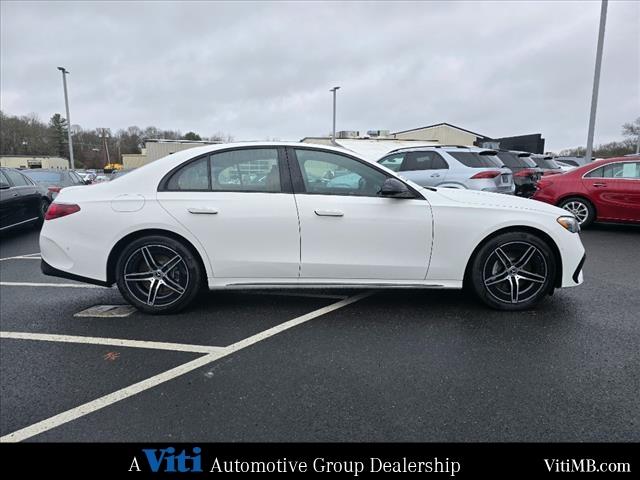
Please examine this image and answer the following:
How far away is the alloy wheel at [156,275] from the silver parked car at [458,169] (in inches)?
244

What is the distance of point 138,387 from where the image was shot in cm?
241

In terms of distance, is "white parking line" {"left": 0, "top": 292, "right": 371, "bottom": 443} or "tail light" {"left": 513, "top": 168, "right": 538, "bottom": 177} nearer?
"white parking line" {"left": 0, "top": 292, "right": 371, "bottom": 443}

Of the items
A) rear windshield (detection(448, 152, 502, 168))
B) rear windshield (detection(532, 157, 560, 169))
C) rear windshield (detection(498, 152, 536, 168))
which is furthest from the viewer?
rear windshield (detection(532, 157, 560, 169))

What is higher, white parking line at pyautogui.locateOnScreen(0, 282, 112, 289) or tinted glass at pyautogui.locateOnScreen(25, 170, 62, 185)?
tinted glass at pyautogui.locateOnScreen(25, 170, 62, 185)

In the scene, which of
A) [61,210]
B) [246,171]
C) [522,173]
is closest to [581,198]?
[522,173]

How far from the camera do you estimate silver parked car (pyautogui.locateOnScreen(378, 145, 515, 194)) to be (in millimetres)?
7938

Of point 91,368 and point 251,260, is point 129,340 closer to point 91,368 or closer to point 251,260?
point 91,368

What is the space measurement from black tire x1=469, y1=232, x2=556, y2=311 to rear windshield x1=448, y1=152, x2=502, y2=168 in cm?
505

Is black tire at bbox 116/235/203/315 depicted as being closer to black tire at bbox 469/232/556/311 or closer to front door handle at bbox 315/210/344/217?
front door handle at bbox 315/210/344/217

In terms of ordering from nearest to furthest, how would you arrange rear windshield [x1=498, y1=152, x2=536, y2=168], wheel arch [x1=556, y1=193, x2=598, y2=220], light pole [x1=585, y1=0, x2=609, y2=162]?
wheel arch [x1=556, y1=193, x2=598, y2=220], rear windshield [x1=498, y1=152, x2=536, y2=168], light pole [x1=585, y1=0, x2=609, y2=162]

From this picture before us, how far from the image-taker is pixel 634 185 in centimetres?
710

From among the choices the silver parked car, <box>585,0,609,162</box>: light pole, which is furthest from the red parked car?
<box>585,0,609,162</box>: light pole
